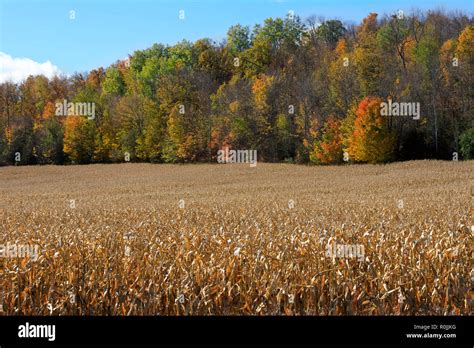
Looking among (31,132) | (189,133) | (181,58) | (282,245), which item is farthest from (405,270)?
(181,58)

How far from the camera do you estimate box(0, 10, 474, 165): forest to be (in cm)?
6156

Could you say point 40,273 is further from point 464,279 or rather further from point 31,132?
point 31,132

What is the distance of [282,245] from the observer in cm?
867

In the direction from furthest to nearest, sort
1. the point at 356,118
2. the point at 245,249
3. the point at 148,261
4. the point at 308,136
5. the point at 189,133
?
the point at 189,133 → the point at 308,136 → the point at 356,118 → the point at 245,249 → the point at 148,261

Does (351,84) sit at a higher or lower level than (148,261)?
higher

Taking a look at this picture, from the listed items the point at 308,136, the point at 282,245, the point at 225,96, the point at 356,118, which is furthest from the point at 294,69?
the point at 282,245

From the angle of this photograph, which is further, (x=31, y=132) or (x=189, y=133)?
(x=31, y=132)

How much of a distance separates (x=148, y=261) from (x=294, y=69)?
7807 cm

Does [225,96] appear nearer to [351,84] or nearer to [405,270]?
[351,84]

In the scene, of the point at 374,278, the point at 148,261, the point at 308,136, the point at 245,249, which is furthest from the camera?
the point at 308,136

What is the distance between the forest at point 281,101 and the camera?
202ft

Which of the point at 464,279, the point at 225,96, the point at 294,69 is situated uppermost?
the point at 294,69

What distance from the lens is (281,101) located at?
71.8 metres

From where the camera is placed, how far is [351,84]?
68.9 meters
